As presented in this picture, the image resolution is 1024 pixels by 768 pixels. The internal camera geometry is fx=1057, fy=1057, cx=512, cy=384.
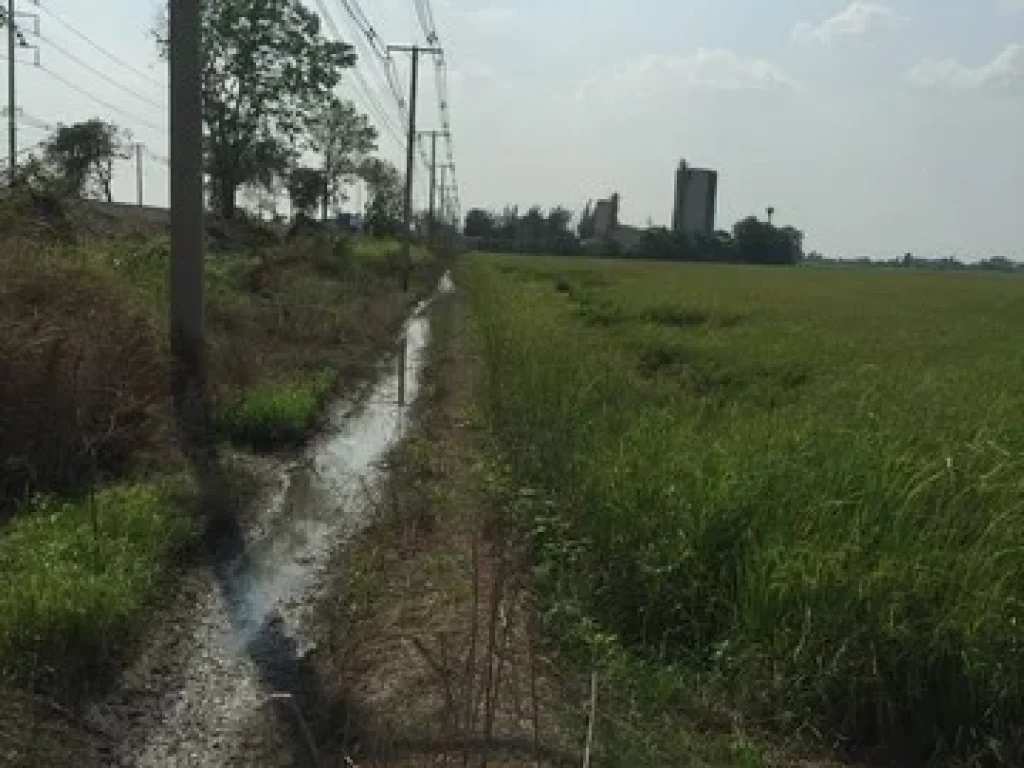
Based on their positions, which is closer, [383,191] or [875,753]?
[875,753]

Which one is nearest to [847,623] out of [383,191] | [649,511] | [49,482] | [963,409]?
[649,511]

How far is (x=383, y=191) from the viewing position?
71.6 metres

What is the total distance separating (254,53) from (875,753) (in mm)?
47512

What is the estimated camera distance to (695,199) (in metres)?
120

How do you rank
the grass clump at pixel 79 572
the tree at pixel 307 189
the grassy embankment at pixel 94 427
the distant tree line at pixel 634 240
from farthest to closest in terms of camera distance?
the distant tree line at pixel 634 240 < the tree at pixel 307 189 < the grassy embankment at pixel 94 427 < the grass clump at pixel 79 572

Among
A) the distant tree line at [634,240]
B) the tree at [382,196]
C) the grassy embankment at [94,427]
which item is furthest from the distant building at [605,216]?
the grassy embankment at [94,427]

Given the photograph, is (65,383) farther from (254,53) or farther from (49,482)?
(254,53)

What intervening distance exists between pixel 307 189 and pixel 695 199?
68775 mm

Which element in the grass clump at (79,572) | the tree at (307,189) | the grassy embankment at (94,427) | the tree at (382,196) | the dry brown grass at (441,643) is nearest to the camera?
the dry brown grass at (441,643)

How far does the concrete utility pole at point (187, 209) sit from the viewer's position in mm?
10367

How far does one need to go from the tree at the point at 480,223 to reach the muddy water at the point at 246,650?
4886 inches

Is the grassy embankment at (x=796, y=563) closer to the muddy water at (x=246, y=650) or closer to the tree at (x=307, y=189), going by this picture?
the muddy water at (x=246, y=650)

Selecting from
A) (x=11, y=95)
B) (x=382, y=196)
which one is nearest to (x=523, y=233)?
(x=382, y=196)

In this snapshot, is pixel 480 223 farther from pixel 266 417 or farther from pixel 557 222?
pixel 266 417
